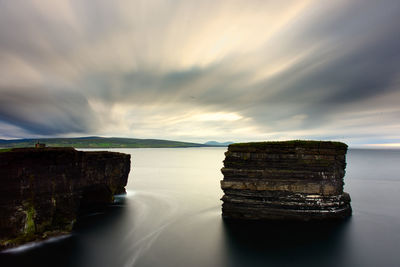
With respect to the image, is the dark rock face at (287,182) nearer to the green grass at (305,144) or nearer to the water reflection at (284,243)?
the green grass at (305,144)

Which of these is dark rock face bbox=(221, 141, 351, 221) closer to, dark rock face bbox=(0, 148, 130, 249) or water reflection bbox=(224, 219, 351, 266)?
water reflection bbox=(224, 219, 351, 266)

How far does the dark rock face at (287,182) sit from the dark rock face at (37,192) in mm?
16454

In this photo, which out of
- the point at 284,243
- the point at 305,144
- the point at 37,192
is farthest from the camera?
the point at 305,144

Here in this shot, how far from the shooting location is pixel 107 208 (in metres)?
31.8

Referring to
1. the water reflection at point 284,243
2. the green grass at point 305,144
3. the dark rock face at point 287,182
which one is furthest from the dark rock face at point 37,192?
the green grass at point 305,144

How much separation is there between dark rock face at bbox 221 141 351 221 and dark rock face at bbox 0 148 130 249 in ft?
54.0

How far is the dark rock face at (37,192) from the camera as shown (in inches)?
671

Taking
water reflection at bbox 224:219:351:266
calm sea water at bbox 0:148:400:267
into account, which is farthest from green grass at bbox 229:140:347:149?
calm sea water at bbox 0:148:400:267

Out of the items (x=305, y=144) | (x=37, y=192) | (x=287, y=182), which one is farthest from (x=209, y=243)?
(x=37, y=192)

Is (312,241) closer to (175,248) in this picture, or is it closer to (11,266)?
(175,248)

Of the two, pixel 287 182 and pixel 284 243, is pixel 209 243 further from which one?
pixel 287 182

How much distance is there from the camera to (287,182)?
24062mm

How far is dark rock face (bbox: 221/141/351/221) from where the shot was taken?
77.6 feet

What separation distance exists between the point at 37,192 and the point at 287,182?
2445 centimetres
